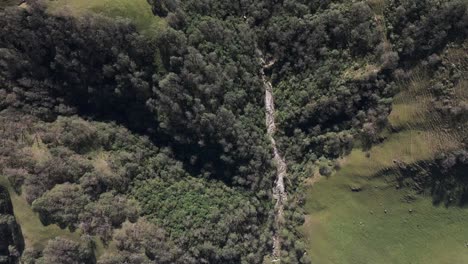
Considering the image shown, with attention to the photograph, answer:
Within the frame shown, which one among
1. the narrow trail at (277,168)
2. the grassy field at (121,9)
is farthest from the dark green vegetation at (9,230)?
the narrow trail at (277,168)

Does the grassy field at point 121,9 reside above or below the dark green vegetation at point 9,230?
above

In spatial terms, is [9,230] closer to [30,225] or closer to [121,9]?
[30,225]

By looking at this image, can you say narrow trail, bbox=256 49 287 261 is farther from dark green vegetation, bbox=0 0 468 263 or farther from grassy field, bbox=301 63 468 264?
grassy field, bbox=301 63 468 264

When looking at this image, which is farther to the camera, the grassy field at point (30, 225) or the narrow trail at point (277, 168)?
the narrow trail at point (277, 168)

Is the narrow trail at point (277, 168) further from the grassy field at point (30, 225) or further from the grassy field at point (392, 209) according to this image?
the grassy field at point (30, 225)

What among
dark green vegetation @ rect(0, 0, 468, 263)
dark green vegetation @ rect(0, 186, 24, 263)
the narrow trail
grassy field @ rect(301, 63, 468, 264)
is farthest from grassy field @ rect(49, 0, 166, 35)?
grassy field @ rect(301, 63, 468, 264)

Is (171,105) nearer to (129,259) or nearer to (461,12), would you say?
(129,259)

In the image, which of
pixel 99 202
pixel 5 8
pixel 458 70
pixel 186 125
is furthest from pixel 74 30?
pixel 458 70
